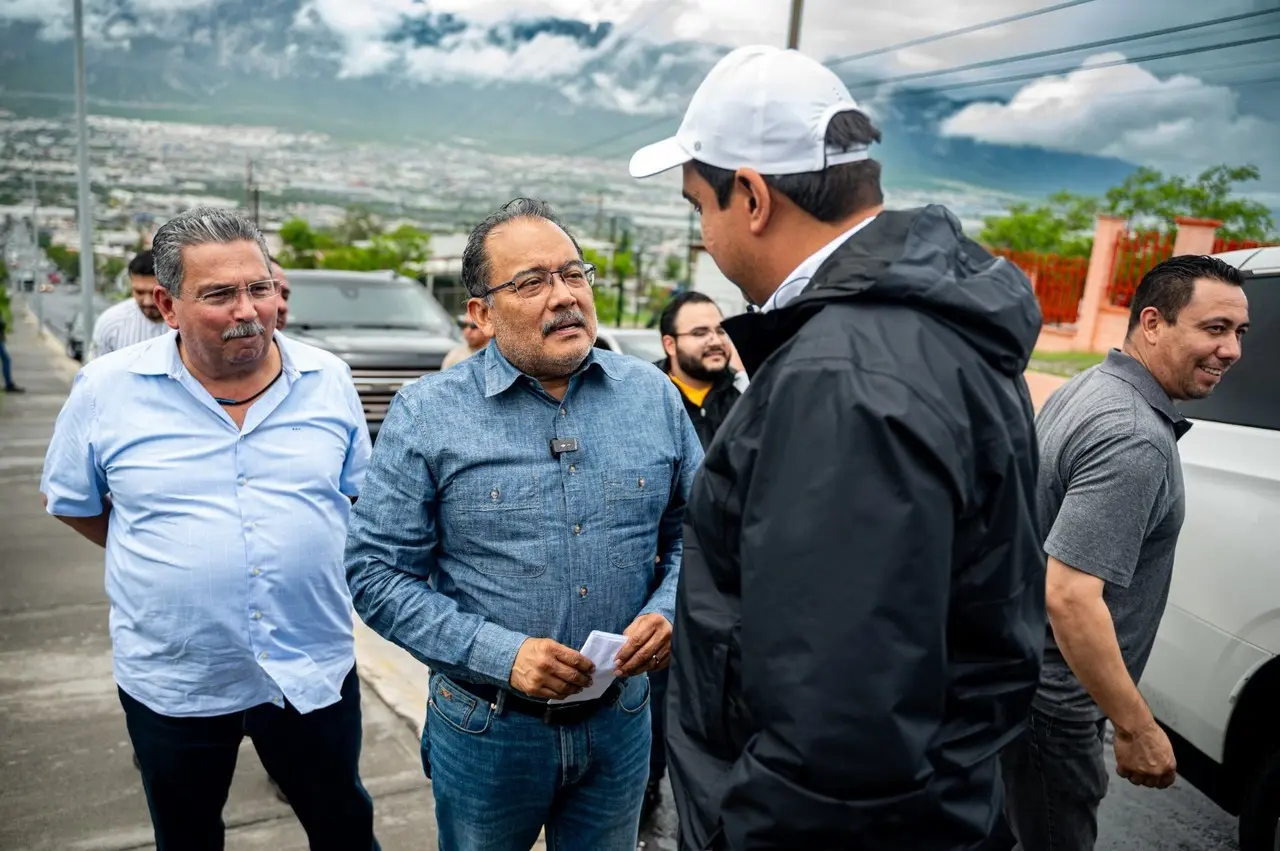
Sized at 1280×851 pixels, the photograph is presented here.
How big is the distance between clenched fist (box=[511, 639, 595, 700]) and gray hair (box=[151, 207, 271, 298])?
4.35 ft

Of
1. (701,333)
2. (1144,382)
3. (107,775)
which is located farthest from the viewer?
(701,333)

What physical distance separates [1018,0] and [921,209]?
50002 mm

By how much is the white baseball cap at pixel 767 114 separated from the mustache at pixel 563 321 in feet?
2.54

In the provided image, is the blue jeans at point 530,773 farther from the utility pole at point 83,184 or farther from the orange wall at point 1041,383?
the utility pole at point 83,184

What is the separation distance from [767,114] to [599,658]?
1137 mm

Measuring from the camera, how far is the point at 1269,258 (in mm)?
3094

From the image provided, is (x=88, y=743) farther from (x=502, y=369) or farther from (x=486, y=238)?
(x=486, y=238)

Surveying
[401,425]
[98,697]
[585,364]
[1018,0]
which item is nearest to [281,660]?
[401,425]

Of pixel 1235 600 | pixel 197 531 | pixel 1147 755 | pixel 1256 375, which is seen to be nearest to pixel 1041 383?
pixel 1256 375

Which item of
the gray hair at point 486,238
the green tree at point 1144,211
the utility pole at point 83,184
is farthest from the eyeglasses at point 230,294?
the utility pole at point 83,184

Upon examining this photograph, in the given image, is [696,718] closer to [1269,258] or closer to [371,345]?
[1269,258]

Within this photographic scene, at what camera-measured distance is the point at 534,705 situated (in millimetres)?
2066

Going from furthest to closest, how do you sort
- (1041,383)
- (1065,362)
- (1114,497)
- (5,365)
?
(5,365)
(1065,362)
(1041,383)
(1114,497)

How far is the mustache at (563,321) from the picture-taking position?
2.10 metres
